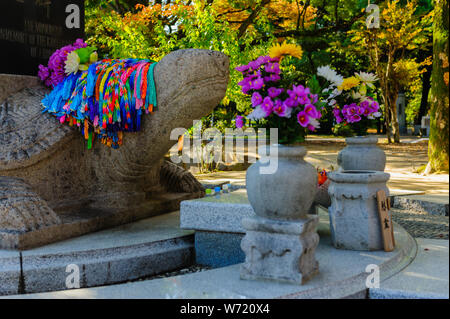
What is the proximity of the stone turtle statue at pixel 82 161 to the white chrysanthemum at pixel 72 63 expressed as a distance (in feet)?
1.35

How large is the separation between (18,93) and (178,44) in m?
5.55

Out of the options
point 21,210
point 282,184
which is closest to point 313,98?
point 282,184

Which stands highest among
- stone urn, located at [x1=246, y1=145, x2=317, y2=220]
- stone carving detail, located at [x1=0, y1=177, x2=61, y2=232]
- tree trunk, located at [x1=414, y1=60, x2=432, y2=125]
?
tree trunk, located at [x1=414, y1=60, x2=432, y2=125]

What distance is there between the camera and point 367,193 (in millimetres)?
3180

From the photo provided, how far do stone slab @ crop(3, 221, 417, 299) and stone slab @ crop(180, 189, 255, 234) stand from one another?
63 centimetres

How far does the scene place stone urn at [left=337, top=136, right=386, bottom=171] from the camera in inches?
159

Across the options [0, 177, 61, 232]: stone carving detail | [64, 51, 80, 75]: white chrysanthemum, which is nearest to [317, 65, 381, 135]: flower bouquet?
[64, 51, 80, 75]: white chrysanthemum

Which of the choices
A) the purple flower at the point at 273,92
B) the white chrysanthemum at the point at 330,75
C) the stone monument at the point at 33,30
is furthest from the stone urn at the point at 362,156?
the stone monument at the point at 33,30

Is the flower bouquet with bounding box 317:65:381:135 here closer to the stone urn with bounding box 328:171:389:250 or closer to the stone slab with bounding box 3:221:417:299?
the stone urn with bounding box 328:171:389:250

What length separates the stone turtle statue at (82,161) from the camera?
3420mm

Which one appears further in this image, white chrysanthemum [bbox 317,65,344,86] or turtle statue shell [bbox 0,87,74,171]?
turtle statue shell [bbox 0,87,74,171]

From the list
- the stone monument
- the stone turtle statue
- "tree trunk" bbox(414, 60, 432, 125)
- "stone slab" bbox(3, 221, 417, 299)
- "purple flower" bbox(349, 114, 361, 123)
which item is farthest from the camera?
"tree trunk" bbox(414, 60, 432, 125)

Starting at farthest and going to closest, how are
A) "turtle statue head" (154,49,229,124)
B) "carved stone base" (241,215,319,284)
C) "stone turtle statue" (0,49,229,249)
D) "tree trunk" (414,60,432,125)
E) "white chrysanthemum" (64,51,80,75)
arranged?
"tree trunk" (414,60,432,125) < "white chrysanthemum" (64,51,80,75) < "turtle statue head" (154,49,229,124) < "stone turtle statue" (0,49,229,249) < "carved stone base" (241,215,319,284)
